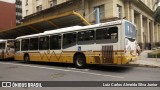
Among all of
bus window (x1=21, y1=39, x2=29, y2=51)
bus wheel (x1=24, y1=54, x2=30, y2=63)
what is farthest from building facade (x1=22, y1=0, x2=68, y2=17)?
bus wheel (x1=24, y1=54, x2=30, y2=63)

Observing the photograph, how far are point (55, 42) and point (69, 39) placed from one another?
1774mm

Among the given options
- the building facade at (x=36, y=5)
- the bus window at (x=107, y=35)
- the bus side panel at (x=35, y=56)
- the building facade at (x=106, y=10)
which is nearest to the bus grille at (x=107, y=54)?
the bus window at (x=107, y=35)

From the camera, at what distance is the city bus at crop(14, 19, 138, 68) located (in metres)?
13.2

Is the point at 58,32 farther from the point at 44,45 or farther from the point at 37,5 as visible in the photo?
the point at 37,5

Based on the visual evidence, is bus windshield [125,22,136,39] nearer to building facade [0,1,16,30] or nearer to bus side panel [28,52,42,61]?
bus side panel [28,52,42,61]

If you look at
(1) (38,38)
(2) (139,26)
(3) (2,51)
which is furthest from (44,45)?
(2) (139,26)

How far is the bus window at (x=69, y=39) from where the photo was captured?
1599 centimetres

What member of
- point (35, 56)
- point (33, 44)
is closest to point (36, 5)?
point (33, 44)

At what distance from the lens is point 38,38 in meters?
19.7

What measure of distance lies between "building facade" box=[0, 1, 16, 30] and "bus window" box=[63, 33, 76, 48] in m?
54.9

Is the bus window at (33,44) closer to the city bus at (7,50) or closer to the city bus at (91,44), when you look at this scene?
the city bus at (91,44)

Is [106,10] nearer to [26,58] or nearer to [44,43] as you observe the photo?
[44,43]

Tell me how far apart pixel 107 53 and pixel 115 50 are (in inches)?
25.4

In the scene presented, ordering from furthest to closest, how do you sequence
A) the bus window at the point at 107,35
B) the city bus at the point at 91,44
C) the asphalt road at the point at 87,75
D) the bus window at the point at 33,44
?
1. the bus window at the point at 33,44
2. the bus window at the point at 107,35
3. the city bus at the point at 91,44
4. the asphalt road at the point at 87,75
